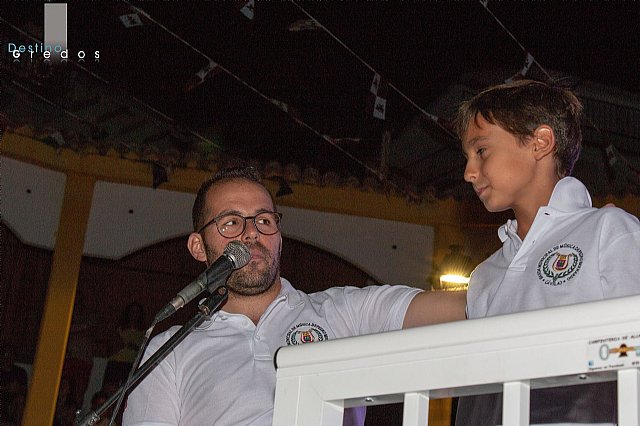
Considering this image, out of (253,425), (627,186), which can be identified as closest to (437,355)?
(253,425)

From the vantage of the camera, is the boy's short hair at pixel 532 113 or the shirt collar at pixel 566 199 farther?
the boy's short hair at pixel 532 113

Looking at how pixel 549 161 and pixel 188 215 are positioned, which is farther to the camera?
pixel 188 215

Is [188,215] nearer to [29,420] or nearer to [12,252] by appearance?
[12,252]

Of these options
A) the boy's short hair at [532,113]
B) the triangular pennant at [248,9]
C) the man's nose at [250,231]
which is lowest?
the man's nose at [250,231]

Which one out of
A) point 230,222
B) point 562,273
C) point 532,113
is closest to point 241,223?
point 230,222

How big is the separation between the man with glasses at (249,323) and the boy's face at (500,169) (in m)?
0.25

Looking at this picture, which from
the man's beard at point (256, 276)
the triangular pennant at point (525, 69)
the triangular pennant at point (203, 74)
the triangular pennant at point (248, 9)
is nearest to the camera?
the man's beard at point (256, 276)

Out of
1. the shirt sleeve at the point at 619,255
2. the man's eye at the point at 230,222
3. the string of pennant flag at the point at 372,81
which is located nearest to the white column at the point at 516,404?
the shirt sleeve at the point at 619,255

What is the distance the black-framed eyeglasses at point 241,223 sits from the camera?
7.67 feet

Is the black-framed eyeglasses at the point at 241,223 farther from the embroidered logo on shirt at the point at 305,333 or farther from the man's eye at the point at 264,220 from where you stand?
the embroidered logo on shirt at the point at 305,333

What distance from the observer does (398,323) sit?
2158mm

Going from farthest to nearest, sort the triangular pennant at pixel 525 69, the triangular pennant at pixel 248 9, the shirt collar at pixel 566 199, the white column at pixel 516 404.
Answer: the triangular pennant at pixel 525 69 < the triangular pennant at pixel 248 9 < the shirt collar at pixel 566 199 < the white column at pixel 516 404

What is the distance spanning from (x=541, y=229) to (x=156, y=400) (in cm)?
96

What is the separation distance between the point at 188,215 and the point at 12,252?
48.2 inches
